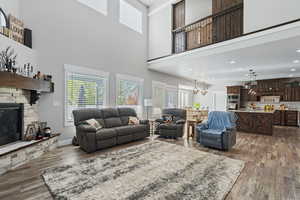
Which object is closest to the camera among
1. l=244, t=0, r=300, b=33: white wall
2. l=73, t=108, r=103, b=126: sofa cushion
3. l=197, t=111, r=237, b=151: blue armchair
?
l=244, t=0, r=300, b=33: white wall

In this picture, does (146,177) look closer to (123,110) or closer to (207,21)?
(123,110)

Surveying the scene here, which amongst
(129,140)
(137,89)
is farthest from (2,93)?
(137,89)

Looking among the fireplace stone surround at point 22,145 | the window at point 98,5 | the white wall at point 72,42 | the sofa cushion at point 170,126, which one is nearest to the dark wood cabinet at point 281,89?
the sofa cushion at point 170,126

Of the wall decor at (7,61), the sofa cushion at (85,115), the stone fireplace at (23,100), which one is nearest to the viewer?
the wall decor at (7,61)

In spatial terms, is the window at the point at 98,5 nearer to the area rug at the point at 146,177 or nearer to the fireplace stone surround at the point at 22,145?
the fireplace stone surround at the point at 22,145

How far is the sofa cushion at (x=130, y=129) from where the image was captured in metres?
4.05

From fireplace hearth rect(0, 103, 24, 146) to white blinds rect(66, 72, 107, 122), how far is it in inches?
45.0

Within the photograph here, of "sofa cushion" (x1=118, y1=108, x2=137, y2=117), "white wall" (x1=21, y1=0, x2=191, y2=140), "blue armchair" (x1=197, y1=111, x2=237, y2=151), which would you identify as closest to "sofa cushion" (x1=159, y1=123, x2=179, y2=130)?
"blue armchair" (x1=197, y1=111, x2=237, y2=151)

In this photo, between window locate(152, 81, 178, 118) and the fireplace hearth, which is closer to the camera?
the fireplace hearth

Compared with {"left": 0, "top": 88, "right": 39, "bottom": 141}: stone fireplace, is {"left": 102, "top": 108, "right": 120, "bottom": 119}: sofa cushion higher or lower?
lower

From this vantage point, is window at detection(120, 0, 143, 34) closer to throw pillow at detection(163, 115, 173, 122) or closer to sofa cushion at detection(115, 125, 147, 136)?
throw pillow at detection(163, 115, 173, 122)

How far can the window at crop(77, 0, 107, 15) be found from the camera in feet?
15.3

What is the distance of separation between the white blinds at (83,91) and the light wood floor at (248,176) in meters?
1.32

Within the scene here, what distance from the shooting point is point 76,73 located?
14.4 feet
